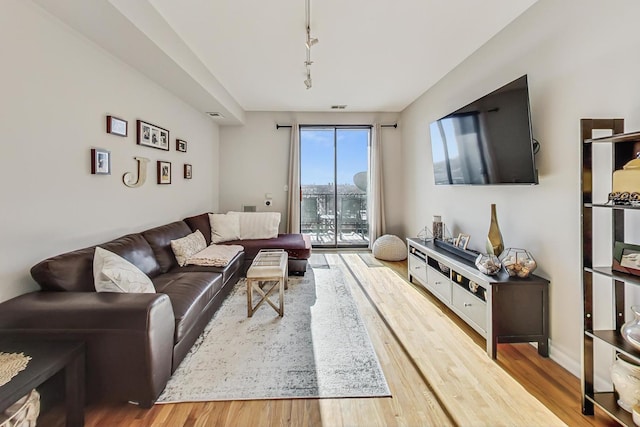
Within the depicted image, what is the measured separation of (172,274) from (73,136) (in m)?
1.41

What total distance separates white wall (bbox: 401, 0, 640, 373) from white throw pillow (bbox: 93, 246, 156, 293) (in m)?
3.01

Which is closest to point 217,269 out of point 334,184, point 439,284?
point 439,284

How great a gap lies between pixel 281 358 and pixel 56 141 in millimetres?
2304

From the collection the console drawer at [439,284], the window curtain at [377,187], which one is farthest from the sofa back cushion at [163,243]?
the window curtain at [377,187]

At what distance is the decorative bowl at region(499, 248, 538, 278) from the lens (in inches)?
89.4

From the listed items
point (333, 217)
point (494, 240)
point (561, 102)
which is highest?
point (561, 102)

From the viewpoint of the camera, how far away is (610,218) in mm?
1774

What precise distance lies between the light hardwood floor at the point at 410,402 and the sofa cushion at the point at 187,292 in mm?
488

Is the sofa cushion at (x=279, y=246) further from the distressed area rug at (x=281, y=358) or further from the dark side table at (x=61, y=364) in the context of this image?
the dark side table at (x=61, y=364)

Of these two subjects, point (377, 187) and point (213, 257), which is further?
point (377, 187)

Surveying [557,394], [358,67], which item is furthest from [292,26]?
[557,394]

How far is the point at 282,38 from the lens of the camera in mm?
2918

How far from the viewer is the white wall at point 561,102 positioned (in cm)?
175

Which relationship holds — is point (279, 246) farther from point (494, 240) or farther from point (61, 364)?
point (61, 364)
